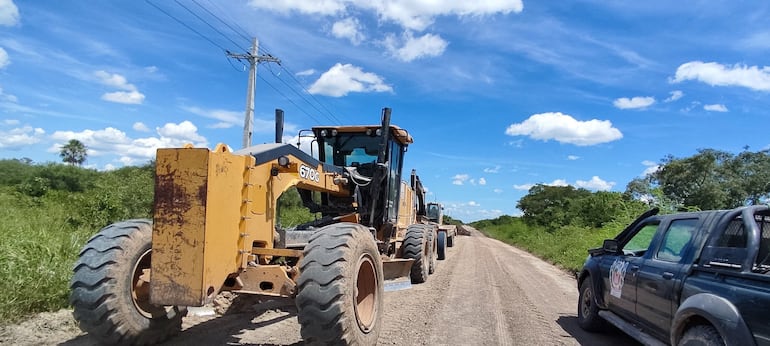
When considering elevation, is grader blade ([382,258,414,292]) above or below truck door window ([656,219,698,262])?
below

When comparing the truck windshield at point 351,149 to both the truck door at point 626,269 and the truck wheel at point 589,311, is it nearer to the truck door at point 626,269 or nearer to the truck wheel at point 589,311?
the truck wheel at point 589,311

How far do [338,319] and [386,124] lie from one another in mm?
5675

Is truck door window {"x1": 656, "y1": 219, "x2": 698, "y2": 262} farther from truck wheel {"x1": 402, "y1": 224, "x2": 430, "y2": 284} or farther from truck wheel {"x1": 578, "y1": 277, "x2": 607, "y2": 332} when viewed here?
truck wheel {"x1": 402, "y1": 224, "x2": 430, "y2": 284}

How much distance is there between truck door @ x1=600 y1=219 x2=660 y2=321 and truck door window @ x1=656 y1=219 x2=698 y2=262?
312mm

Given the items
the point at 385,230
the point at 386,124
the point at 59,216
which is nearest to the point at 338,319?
the point at 386,124

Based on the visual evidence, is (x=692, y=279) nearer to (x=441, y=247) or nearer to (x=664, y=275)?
(x=664, y=275)

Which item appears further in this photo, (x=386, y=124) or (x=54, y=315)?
(x=386, y=124)

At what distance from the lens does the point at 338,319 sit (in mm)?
4520

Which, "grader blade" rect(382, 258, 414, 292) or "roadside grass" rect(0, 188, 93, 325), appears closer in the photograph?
"roadside grass" rect(0, 188, 93, 325)

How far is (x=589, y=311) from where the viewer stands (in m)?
7.22

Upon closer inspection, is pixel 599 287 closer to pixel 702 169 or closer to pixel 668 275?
pixel 668 275

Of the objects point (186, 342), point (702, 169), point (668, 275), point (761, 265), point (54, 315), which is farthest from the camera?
point (702, 169)

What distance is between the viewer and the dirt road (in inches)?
227

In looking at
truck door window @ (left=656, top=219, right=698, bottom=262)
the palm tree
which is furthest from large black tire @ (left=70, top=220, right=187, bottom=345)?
the palm tree
